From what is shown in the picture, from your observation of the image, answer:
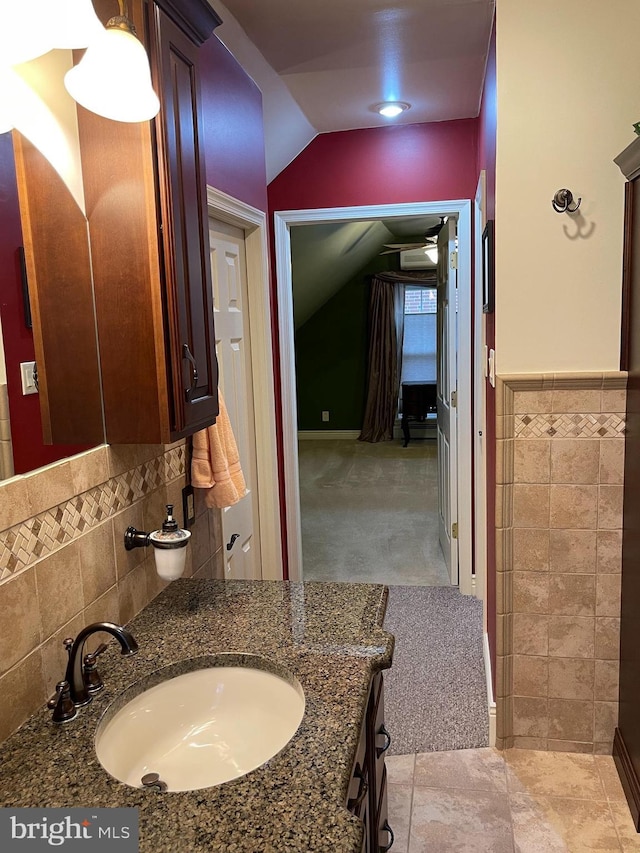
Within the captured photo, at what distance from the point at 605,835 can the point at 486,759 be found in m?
0.43

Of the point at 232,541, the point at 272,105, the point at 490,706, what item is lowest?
the point at 490,706

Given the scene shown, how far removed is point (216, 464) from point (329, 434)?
255 inches

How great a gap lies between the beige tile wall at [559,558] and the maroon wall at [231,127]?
124 centimetres

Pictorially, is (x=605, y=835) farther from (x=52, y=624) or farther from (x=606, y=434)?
(x=52, y=624)

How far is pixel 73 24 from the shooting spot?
108cm

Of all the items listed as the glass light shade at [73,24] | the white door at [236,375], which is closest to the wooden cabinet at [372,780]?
the white door at [236,375]

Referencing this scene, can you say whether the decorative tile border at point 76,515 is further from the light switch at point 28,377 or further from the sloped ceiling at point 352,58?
the sloped ceiling at point 352,58

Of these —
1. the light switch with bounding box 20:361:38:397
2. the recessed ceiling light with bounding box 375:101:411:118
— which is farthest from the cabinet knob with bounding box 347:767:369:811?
the recessed ceiling light with bounding box 375:101:411:118

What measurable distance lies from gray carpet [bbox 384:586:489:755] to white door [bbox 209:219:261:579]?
2.62 feet

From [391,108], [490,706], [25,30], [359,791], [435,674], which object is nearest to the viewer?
[25,30]

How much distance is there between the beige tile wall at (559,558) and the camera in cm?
213

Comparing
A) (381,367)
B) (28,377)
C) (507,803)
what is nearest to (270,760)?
(28,377)

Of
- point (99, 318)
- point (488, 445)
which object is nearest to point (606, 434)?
point (488, 445)

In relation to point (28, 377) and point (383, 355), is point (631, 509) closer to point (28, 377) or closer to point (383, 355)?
point (28, 377)
